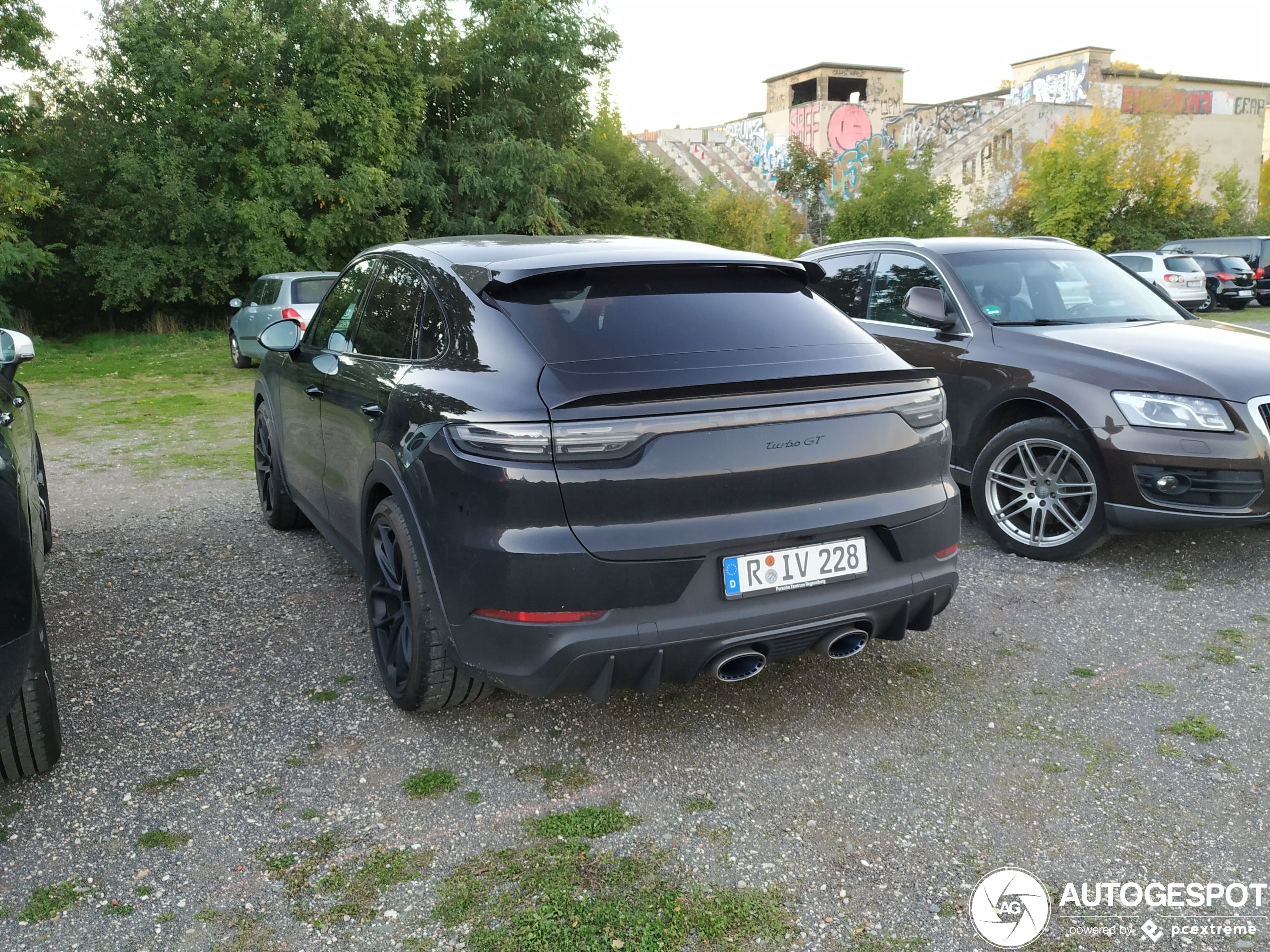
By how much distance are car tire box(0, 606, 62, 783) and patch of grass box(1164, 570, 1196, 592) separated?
4698 mm

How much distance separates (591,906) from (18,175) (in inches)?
821

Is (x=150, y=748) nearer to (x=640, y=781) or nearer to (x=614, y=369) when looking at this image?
(x=640, y=781)

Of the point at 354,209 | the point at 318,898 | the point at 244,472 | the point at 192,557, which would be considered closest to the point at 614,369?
the point at 318,898

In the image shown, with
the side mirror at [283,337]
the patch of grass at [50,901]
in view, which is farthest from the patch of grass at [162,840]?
the side mirror at [283,337]

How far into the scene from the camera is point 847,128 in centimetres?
6359

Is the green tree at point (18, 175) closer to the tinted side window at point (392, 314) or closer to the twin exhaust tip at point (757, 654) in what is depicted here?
the tinted side window at point (392, 314)

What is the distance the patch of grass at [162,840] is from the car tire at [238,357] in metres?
14.9

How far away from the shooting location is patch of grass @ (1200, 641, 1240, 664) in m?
3.95

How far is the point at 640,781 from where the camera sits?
310cm

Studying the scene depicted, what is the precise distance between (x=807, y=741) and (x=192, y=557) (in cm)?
376

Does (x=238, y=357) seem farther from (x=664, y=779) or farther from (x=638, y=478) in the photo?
(x=638, y=478)

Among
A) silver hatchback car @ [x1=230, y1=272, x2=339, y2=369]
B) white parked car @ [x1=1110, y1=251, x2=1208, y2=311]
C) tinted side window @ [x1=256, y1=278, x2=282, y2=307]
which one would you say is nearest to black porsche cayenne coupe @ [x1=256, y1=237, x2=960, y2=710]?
silver hatchback car @ [x1=230, y1=272, x2=339, y2=369]

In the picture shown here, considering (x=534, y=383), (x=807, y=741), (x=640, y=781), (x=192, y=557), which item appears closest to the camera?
(x=534, y=383)

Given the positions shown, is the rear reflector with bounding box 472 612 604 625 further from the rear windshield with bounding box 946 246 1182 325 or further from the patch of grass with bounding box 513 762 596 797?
the rear windshield with bounding box 946 246 1182 325
